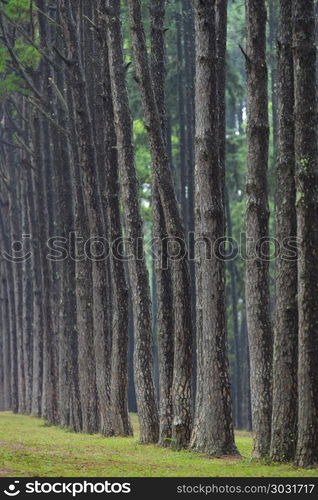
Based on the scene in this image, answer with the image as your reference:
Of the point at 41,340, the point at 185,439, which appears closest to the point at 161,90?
the point at 185,439

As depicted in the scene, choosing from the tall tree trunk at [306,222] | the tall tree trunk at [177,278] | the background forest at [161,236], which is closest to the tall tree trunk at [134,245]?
the background forest at [161,236]

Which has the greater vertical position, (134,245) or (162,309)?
(134,245)

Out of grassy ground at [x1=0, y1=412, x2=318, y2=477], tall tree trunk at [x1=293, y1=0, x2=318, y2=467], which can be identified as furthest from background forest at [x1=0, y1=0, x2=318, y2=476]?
grassy ground at [x1=0, y1=412, x2=318, y2=477]

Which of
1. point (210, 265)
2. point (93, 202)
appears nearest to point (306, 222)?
point (210, 265)

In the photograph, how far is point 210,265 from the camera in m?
17.7

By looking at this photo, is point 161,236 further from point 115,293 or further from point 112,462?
point 112,462

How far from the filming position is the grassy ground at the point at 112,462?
1382cm

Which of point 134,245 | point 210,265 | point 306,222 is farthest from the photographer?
point 134,245

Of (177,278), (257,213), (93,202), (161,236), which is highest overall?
(93,202)

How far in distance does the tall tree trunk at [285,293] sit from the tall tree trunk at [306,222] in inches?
27.2

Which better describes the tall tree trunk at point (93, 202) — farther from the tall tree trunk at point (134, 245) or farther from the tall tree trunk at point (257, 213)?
the tall tree trunk at point (257, 213)

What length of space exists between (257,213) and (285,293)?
2121mm

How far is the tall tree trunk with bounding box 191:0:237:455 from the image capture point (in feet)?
57.3
